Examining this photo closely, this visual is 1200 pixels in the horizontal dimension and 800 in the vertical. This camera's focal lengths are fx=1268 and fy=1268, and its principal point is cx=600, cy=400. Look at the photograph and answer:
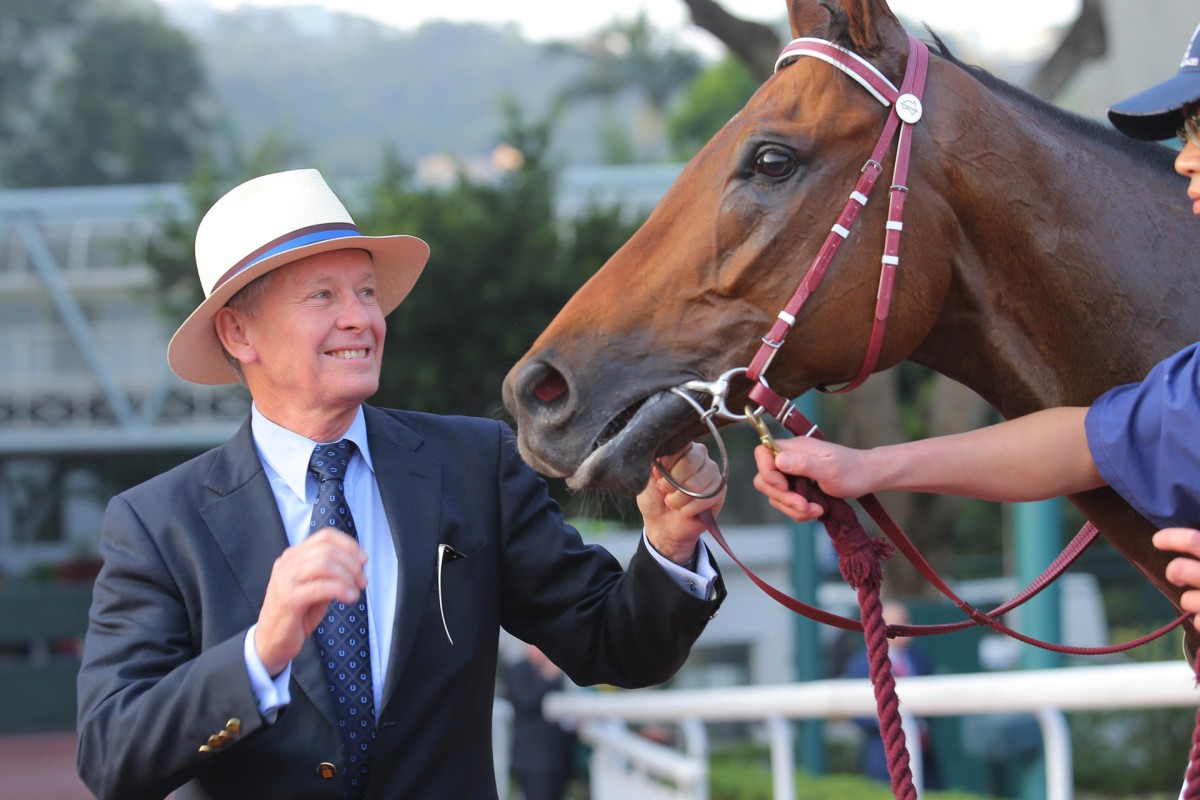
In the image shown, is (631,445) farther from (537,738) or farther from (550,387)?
(537,738)

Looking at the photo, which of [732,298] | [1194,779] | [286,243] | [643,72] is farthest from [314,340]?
[643,72]

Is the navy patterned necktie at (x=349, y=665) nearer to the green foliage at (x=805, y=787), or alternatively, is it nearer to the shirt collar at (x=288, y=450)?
the shirt collar at (x=288, y=450)

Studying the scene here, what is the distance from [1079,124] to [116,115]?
4857 cm

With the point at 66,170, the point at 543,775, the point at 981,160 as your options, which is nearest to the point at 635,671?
the point at 981,160

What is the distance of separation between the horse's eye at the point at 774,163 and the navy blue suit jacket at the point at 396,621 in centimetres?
79

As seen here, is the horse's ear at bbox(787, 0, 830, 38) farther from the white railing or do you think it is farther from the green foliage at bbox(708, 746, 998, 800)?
the green foliage at bbox(708, 746, 998, 800)

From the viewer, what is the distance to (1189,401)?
1.88 metres

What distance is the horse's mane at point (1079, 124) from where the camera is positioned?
7.90 ft

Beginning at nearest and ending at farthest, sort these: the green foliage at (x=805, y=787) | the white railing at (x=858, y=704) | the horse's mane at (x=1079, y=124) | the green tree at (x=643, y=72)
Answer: the horse's mane at (x=1079, y=124) < the white railing at (x=858, y=704) < the green foliage at (x=805, y=787) < the green tree at (x=643, y=72)

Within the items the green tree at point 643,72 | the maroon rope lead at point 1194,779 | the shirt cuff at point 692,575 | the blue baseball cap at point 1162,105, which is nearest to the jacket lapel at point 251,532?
the shirt cuff at point 692,575

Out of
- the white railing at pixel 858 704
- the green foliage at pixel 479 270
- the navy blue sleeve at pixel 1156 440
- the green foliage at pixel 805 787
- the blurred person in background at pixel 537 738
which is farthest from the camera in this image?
the green foliage at pixel 479 270

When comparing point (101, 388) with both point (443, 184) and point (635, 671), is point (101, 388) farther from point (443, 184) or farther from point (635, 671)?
point (635, 671)

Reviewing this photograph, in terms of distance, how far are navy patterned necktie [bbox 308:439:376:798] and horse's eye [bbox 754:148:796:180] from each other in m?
1.03

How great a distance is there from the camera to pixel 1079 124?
7.93ft
